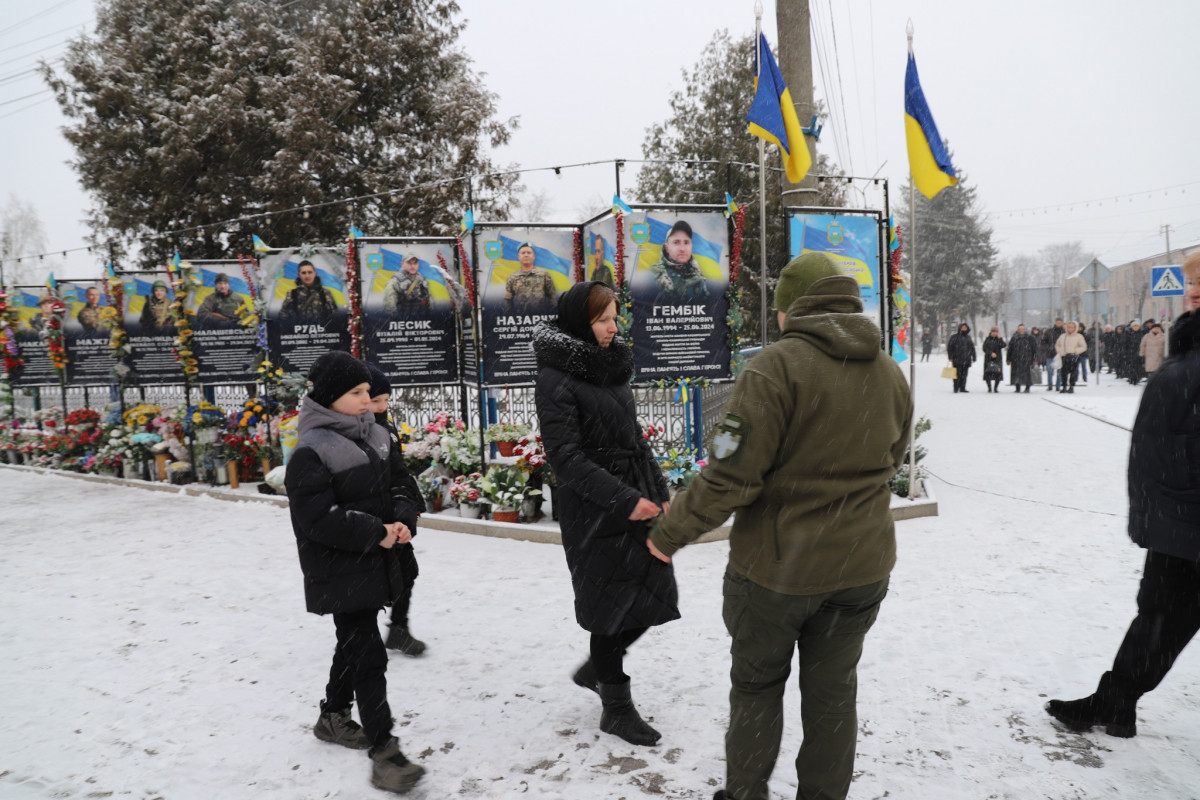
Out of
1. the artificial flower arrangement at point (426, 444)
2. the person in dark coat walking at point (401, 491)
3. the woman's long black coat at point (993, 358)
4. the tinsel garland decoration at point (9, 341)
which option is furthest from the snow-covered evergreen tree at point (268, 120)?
the person in dark coat walking at point (401, 491)

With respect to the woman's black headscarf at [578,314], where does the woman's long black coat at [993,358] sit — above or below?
below

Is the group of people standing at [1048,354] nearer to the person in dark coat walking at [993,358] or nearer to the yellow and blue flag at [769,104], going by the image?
the person in dark coat walking at [993,358]

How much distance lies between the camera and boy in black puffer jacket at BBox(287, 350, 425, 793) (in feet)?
9.70

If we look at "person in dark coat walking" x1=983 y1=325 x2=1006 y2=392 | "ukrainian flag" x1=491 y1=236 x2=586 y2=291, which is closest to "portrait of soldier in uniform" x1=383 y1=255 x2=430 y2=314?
"ukrainian flag" x1=491 y1=236 x2=586 y2=291

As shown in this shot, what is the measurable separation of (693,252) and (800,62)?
10.2ft

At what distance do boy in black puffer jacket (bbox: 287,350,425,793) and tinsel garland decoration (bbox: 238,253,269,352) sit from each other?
7.17 meters

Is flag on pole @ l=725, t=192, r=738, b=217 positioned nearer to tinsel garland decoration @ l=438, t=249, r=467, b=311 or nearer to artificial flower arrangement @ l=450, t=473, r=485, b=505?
tinsel garland decoration @ l=438, t=249, r=467, b=311

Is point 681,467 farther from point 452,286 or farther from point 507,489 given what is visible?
point 452,286

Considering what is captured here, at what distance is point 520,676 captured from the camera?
408cm

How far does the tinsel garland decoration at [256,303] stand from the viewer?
9539 millimetres

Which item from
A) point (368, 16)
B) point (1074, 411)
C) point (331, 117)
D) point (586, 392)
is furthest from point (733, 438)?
point (368, 16)

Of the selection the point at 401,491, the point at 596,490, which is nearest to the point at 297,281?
the point at 401,491

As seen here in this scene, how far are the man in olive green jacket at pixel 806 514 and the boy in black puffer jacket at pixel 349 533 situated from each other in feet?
4.20

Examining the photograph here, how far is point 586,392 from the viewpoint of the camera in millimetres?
3193
